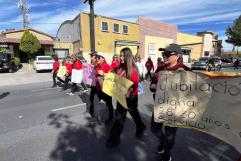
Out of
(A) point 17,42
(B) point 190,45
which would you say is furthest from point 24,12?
(B) point 190,45

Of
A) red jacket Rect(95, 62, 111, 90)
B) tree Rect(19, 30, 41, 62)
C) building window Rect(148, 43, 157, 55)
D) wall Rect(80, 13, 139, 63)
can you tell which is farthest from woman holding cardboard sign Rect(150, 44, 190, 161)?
building window Rect(148, 43, 157, 55)

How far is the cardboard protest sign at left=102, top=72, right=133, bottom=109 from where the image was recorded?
12.2 feet

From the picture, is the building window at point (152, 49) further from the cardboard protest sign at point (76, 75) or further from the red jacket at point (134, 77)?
the red jacket at point (134, 77)

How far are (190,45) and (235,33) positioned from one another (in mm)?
8375

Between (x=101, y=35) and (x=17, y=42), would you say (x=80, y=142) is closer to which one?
(x=101, y=35)

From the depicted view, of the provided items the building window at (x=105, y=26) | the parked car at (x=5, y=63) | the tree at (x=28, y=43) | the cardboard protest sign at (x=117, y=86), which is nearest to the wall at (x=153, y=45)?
the building window at (x=105, y=26)

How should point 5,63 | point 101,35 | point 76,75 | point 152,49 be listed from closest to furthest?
point 76,75, point 5,63, point 101,35, point 152,49

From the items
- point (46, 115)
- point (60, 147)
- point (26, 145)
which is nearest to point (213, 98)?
point (60, 147)

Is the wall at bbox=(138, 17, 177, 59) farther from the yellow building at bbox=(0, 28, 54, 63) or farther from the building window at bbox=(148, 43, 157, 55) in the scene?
the yellow building at bbox=(0, 28, 54, 63)

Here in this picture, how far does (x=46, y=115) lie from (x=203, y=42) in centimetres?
4553

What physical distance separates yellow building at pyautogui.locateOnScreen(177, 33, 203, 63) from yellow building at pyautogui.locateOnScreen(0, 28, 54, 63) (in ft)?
78.1

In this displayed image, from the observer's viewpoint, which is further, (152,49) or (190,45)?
(190,45)

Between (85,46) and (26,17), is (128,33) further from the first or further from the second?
(26,17)

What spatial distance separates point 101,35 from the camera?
27.0 m
